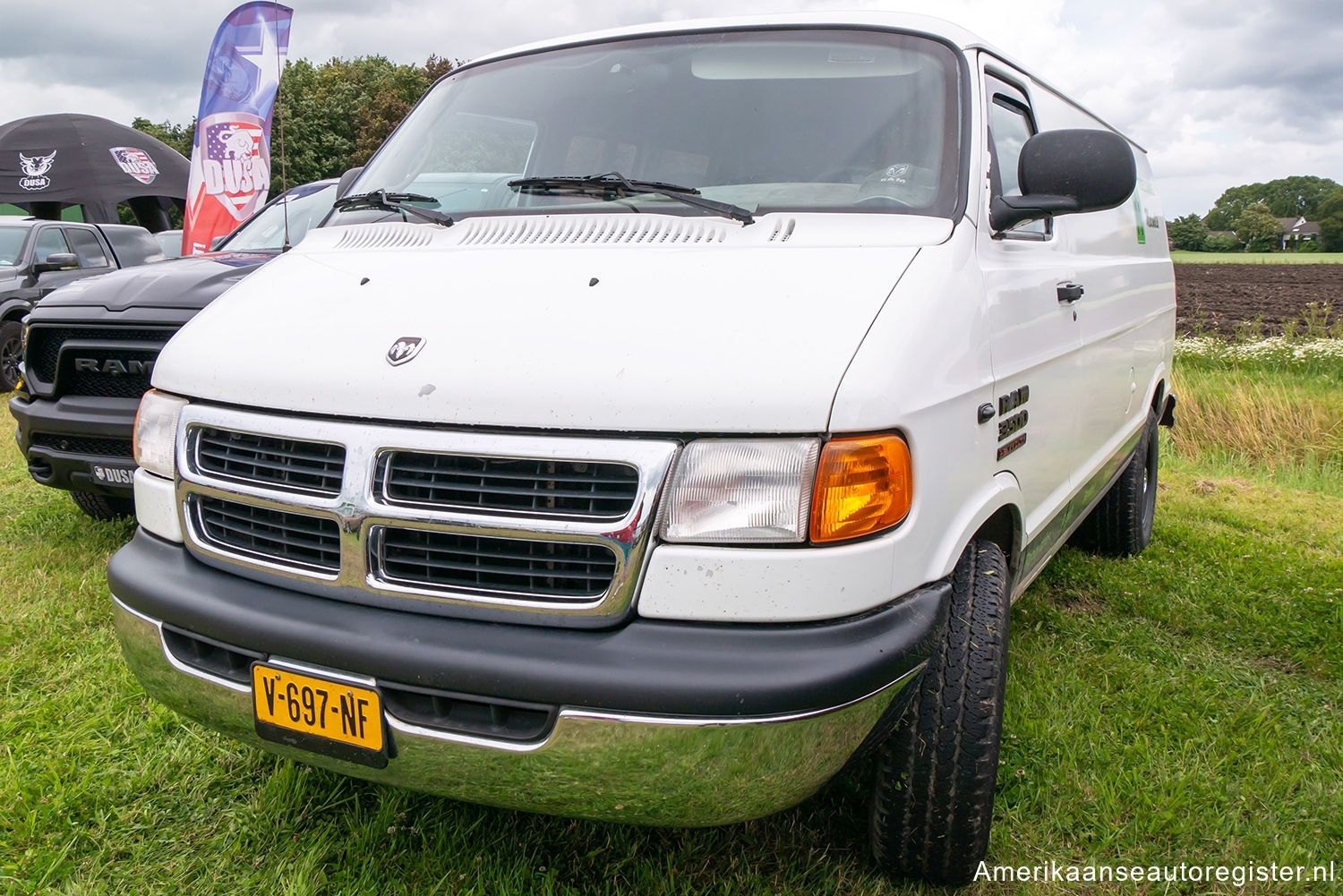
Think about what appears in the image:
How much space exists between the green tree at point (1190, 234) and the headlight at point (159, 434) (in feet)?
213

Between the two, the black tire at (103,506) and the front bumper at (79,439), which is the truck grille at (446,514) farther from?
the black tire at (103,506)

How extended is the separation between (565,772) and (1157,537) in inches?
174

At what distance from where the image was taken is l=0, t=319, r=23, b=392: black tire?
924cm

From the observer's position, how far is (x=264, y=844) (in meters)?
2.31

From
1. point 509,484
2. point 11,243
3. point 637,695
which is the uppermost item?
point 509,484

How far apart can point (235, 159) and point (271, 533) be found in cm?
882

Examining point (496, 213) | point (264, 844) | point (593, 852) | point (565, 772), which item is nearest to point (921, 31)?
point (496, 213)

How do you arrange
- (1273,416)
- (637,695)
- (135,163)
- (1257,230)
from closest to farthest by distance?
(637,695)
(1273,416)
(135,163)
(1257,230)

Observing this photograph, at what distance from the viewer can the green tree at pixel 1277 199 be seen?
64.4 meters

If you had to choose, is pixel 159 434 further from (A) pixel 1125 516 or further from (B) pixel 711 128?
(A) pixel 1125 516

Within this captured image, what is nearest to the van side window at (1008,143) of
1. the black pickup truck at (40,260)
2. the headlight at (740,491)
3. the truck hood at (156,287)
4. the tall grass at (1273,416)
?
the headlight at (740,491)

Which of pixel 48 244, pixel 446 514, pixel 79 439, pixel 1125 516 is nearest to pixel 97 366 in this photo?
pixel 79 439

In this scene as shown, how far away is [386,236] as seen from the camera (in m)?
2.67

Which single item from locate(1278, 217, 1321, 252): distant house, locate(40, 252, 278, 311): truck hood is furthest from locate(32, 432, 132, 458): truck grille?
locate(1278, 217, 1321, 252): distant house
